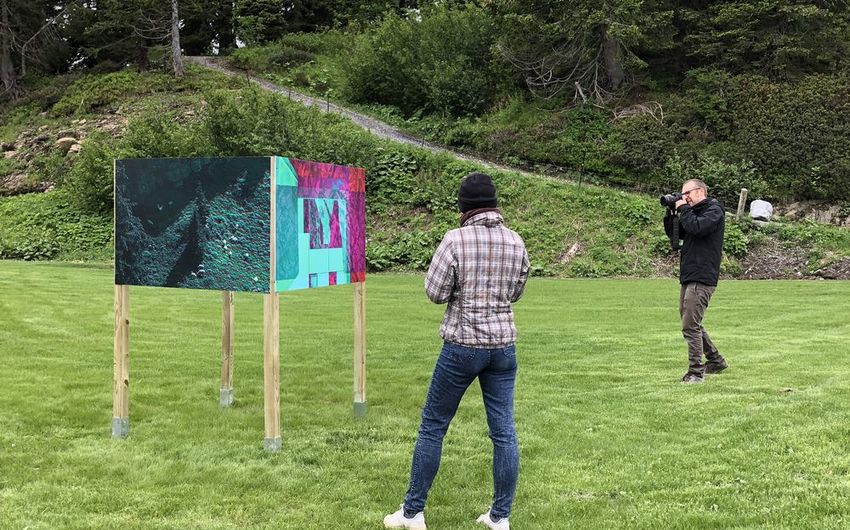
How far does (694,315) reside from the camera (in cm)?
816

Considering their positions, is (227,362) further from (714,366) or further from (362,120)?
(362,120)

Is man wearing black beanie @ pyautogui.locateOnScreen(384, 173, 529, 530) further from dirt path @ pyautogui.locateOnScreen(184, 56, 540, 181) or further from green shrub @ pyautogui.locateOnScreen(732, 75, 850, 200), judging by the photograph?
green shrub @ pyautogui.locateOnScreen(732, 75, 850, 200)

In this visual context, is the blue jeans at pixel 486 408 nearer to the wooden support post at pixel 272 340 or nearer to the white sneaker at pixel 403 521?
the white sneaker at pixel 403 521

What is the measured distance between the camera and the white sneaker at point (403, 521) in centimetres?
450

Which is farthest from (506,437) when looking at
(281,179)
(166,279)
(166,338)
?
(166,338)

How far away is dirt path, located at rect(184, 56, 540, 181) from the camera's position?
103ft

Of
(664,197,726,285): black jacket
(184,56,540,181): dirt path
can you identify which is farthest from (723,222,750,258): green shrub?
(664,197,726,285): black jacket

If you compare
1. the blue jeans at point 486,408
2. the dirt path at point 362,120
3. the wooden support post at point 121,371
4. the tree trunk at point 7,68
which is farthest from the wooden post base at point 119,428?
the tree trunk at point 7,68

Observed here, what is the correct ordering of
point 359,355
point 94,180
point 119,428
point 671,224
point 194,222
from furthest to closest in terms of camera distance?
point 94,180, point 671,224, point 359,355, point 119,428, point 194,222

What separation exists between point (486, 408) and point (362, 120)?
1341 inches

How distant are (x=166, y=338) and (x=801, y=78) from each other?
2842cm

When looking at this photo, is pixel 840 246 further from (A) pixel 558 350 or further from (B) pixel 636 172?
(A) pixel 558 350

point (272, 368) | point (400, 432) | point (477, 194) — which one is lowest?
point (400, 432)

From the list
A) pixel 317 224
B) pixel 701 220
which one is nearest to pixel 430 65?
pixel 701 220
